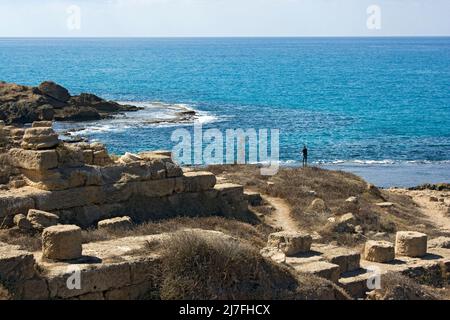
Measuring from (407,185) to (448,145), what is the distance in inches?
596

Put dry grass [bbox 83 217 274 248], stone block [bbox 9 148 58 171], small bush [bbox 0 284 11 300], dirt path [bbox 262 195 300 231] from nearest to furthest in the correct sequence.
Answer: small bush [bbox 0 284 11 300] < dry grass [bbox 83 217 274 248] < stone block [bbox 9 148 58 171] < dirt path [bbox 262 195 300 231]

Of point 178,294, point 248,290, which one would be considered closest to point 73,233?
point 178,294

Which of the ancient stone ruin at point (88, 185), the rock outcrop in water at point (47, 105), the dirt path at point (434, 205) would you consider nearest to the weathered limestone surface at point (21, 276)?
the ancient stone ruin at point (88, 185)

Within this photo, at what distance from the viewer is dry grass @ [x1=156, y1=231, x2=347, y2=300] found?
9789mm

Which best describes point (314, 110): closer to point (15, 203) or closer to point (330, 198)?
point (330, 198)

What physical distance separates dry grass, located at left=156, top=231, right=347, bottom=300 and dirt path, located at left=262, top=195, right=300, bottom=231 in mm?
8047

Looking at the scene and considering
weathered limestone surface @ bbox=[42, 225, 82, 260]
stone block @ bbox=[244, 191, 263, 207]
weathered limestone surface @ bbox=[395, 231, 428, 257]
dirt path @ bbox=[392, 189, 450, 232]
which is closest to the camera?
weathered limestone surface @ bbox=[42, 225, 82, 260]

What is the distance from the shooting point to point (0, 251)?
31.5 ft

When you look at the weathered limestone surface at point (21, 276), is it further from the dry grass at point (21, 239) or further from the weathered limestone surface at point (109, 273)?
the dry grass at point (21, 239)

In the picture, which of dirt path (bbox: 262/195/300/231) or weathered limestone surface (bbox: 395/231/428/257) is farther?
dirt path (bbox: 262/195/300/231)

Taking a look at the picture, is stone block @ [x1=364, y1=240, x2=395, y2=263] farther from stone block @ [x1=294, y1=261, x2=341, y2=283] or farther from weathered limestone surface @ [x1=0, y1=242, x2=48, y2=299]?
weathered limestone surface @ [x1=0, y1=242, x2=48, y2=299]

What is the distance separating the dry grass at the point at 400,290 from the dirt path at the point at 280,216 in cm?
570

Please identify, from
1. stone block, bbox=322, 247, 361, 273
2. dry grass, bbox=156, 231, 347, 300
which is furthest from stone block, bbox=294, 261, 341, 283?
dry grass, bbox=156, 231, 347, 300

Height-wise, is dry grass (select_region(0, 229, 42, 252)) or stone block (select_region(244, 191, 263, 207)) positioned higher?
dry grass (select_region(0, 229, 42, 252))
